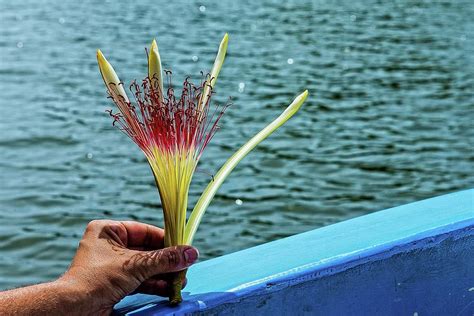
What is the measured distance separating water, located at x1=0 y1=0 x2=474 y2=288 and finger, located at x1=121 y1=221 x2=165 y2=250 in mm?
3812

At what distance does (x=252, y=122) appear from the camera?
873 centimetres

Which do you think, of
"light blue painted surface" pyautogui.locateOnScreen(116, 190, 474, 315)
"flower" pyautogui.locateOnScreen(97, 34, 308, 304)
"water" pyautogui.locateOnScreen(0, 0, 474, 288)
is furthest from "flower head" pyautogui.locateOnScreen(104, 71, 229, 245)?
"water" pyautogui.locateOnScreen(0, 0, 474, 288)

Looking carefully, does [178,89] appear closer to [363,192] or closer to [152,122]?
[363,192]

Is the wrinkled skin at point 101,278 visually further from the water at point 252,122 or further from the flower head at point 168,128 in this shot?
the water at point 252,122

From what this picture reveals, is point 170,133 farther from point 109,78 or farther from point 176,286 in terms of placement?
point 176,286

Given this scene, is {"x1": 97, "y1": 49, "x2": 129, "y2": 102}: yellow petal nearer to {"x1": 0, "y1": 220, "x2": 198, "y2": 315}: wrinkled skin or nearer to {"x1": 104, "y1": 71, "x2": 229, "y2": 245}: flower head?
{"x1": 104, "y1": 71, "x2": 229, "y2": 245}: flower head

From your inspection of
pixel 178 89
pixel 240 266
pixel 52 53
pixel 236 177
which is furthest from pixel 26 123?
pixel 240 266

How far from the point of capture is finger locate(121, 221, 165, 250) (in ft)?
6.06

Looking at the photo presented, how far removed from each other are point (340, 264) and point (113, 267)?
0.54 m

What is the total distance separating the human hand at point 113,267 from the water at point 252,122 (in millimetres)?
3885

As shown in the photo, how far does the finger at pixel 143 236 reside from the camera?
1847 millimetres

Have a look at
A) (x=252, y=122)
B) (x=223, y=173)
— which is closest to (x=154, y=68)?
(x=223, y=173)

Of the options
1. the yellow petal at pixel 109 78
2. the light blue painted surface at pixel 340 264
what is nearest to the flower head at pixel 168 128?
the yellow petal at pixel 109 78

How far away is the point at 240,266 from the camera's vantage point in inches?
79.2
